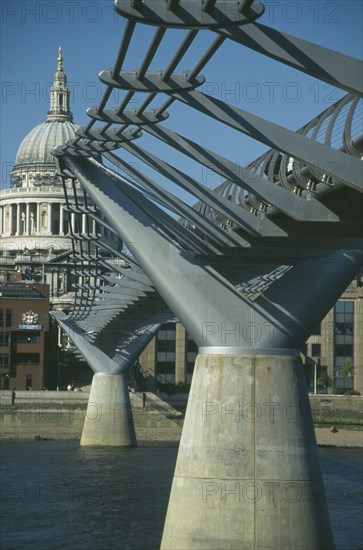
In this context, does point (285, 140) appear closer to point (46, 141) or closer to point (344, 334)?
point (344, 334)

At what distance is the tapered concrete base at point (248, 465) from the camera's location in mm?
20609

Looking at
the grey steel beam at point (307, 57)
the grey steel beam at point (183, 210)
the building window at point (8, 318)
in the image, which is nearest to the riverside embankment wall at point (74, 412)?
the building window at point (8, 318)

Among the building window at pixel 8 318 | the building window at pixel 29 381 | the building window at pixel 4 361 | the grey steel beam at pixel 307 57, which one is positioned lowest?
the building window at pixel 29 381

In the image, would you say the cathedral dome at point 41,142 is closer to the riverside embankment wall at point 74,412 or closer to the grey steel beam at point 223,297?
the riverside embankment wall at point 74,412

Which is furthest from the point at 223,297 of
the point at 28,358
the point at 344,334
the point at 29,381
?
the point at 344,334

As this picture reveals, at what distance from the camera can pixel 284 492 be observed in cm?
2083

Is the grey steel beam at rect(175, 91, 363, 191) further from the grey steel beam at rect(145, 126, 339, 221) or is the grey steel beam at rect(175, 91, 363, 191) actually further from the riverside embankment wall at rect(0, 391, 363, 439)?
the riverside embankment wall at rect(0, 391, 363, 439)

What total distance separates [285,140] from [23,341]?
73.5 m

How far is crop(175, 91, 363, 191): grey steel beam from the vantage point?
1555 centimetres

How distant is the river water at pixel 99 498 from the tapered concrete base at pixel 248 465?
19.9 feet

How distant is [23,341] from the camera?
289ft

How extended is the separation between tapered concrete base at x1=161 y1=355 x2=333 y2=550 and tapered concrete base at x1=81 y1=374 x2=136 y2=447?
130 feet

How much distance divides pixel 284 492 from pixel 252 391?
181 centimetres

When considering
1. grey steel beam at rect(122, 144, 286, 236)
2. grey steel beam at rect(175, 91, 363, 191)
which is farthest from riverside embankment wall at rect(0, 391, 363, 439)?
grey steel beam at rect(175, 91, 363, 191)
